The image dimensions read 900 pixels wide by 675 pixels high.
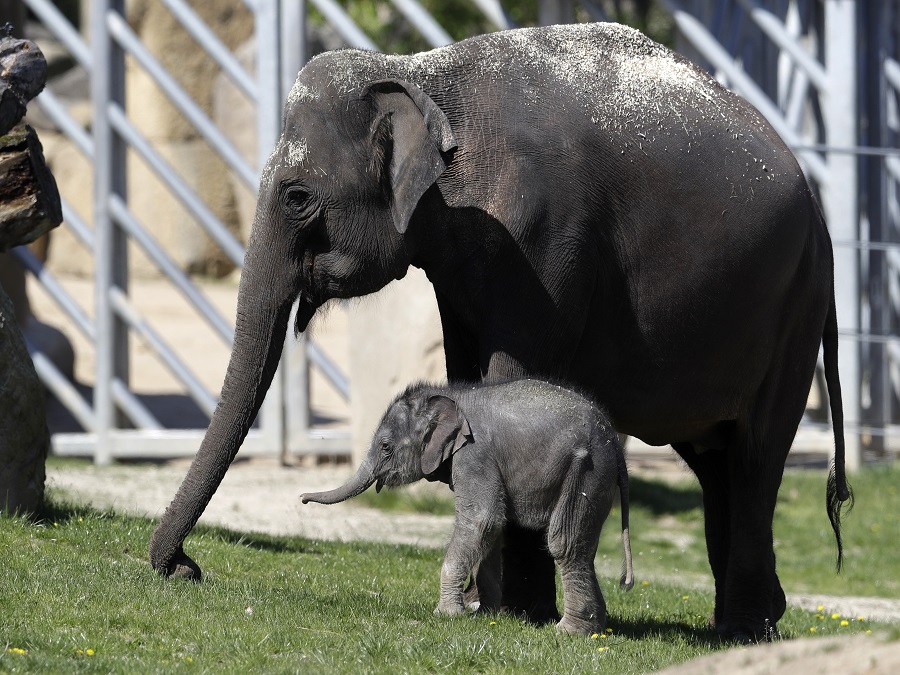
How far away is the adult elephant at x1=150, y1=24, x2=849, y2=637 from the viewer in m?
6.06

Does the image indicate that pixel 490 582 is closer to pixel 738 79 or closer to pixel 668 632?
pixel 668 632

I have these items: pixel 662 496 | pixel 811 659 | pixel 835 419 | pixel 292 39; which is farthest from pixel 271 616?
pixel 292 39

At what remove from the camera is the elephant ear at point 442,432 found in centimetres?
610

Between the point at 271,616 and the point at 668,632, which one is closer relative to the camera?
the point at 271,616

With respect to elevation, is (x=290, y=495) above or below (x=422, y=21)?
below

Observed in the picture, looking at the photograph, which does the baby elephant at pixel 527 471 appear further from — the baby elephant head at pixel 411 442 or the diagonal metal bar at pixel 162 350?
the diagonal metal bar at pixel 162 350

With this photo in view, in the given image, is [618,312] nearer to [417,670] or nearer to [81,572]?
[417,670]

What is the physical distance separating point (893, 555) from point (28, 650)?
352 inches

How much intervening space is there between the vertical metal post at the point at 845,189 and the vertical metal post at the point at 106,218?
24.0 feet

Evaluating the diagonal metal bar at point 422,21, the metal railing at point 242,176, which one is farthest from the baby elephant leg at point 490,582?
the diagonal metal bar at point 422,21

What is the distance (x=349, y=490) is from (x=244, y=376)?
0.64 m

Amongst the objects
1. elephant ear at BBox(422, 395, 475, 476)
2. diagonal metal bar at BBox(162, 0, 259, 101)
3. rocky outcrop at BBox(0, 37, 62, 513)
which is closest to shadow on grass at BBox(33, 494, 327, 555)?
rocky outcrop at BBox(0, 37, 62, 513)

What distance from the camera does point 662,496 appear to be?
46.1 ft

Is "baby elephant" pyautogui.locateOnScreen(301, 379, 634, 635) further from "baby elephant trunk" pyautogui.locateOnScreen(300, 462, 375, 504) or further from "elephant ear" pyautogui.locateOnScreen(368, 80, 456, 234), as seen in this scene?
"elephant ear" pyautogui.locateOnScreen(368, 80, 456, 234)
